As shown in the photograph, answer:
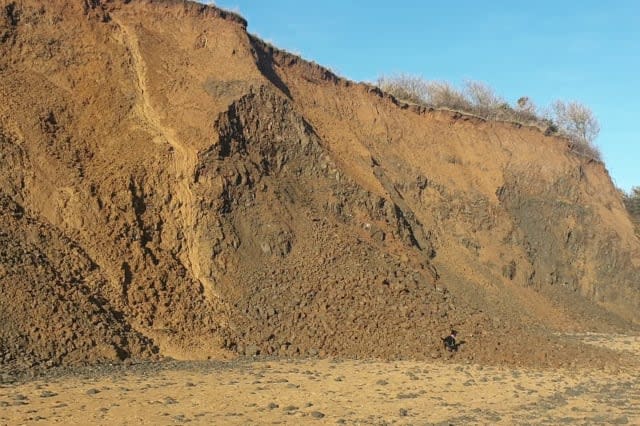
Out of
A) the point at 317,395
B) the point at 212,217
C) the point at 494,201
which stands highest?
the point at 494,201

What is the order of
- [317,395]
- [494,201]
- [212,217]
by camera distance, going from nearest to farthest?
1. [317,395]
2. [212,217]
3. [494,201]

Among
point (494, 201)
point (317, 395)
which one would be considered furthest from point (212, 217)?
point (494, 201)

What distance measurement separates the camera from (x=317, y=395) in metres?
Answer: 11.7

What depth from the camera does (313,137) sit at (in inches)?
908

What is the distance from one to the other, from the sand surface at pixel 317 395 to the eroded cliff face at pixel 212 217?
1362mm

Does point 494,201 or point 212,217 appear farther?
point 494,201

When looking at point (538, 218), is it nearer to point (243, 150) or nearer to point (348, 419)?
point (243, 150)

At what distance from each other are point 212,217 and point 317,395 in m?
8.00

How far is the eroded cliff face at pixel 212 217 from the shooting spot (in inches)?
611

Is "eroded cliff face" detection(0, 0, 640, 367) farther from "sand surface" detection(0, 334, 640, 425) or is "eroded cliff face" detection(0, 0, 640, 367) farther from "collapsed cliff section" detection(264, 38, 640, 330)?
"sand surface" detection(0, 334, 640, 425)

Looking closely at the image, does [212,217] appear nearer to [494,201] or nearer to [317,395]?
→ [317,395]

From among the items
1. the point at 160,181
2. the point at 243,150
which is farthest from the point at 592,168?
the point at 160,181

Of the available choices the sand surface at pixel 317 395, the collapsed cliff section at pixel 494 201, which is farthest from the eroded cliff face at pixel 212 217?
the sand surface at pixel 317 395

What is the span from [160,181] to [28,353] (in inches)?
274
